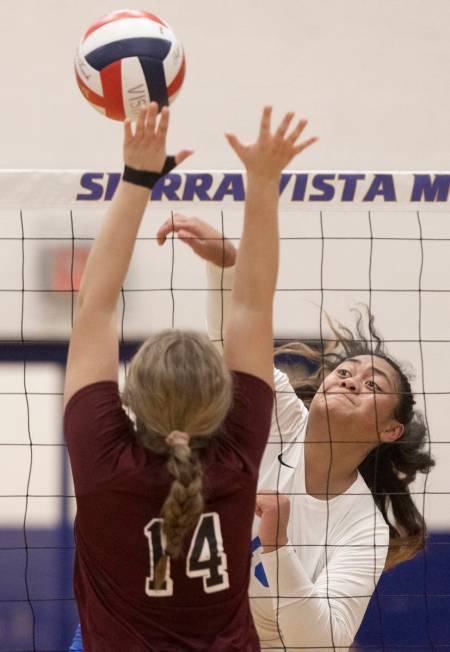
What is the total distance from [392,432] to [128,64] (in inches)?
61.0

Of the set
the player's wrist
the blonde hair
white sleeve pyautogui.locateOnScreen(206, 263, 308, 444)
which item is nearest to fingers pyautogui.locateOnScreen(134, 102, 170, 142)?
the blonde hair

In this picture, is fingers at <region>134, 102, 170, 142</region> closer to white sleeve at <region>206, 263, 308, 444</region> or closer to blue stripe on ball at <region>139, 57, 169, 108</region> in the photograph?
blue stripe on ball at <region>139, 57, 169, 108</region>

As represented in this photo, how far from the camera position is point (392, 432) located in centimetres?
332

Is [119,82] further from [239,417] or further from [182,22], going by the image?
[182,22]

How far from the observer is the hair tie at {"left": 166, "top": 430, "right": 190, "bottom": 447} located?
1.64 metres

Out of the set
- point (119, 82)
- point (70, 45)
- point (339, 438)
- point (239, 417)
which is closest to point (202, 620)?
point (239, 417)

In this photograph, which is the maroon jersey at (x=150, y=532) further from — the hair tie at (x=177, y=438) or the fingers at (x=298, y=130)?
the fingers at (x=298, y=130)


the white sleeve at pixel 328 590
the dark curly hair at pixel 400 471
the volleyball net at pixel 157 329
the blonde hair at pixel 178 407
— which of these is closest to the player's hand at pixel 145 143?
the blonde hair at pixel 178 407

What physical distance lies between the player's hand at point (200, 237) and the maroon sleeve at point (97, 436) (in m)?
0.79

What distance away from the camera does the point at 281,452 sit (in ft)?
10.2

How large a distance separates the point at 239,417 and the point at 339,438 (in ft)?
4.80

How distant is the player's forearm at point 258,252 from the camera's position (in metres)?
1.82

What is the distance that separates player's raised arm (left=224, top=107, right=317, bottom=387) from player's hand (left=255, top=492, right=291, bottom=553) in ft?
2.46

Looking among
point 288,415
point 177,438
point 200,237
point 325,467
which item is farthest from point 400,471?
point 177,438
